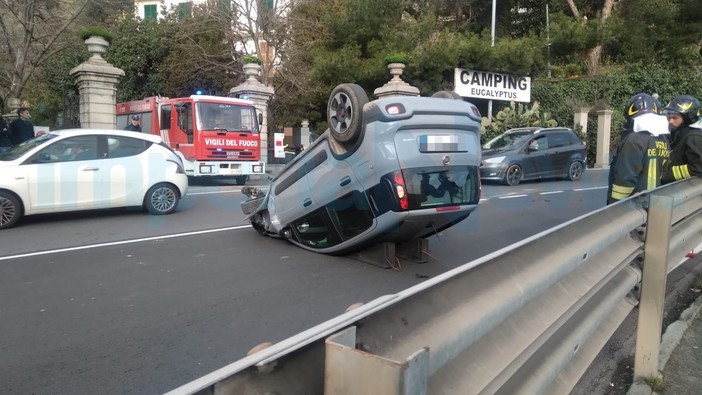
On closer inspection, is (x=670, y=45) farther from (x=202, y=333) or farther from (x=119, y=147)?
(x=202, y=333)

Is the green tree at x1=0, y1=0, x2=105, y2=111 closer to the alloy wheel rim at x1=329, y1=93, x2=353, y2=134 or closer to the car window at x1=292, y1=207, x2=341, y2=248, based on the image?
the car window at x1=292, y1=207, x2=341, y2=248

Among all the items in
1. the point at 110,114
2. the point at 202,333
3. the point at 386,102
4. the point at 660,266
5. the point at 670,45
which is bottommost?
the point at 202,333

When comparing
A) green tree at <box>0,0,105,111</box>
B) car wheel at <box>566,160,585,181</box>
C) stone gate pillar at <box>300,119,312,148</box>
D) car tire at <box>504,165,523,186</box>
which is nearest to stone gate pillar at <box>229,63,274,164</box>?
stone gate pillar at <box>300,119,312,148</box>

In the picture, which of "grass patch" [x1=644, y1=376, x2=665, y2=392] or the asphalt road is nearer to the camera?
"grass patch" [x1=644, y1=376, x2=665, y2=392]

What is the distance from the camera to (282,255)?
7.10 metres

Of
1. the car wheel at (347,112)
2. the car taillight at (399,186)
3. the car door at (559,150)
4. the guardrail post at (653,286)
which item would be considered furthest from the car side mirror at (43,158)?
the car door at (559,150)

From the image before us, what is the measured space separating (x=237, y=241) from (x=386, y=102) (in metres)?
3.58

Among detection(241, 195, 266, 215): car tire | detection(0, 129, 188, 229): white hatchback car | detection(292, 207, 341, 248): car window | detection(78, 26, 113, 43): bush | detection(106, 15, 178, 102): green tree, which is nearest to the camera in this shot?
detection(292, 207, 341, 248): car window

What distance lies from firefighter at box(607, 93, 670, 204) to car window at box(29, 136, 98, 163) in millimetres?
8230

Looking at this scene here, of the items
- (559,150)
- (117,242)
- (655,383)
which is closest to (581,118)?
(559,150)

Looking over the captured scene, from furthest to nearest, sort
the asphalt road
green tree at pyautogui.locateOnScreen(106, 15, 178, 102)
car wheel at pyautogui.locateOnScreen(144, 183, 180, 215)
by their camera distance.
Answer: green tree at pyautogui.locateOnScreen(106, 15, 178, 102)
car wheel at pyautogui.locateOnScreen(144, 183, 180, 215)
the asphalt road

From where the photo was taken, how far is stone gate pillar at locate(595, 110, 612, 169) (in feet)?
83.8

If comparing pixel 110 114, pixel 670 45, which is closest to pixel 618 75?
pixel 670 45

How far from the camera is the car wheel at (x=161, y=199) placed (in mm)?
10070
